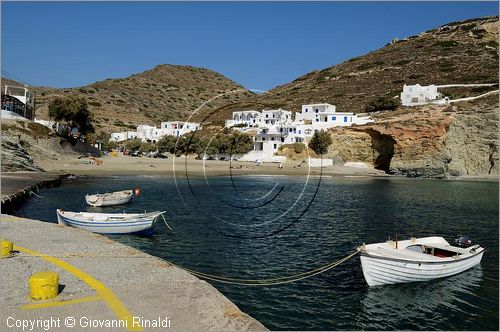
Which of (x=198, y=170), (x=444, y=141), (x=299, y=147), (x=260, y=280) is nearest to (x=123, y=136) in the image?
(x=198, y=170)

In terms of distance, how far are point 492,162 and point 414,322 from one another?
9104 centimetres

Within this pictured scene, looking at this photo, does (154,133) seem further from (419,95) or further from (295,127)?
(419,95)

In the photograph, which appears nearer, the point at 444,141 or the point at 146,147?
the point at 444,141

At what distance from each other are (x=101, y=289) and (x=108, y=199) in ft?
105

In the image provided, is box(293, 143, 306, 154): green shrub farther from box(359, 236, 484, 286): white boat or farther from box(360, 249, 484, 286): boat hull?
box(360, 249, 484, 286): boat hull

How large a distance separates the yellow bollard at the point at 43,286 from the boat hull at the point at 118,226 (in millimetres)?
16723

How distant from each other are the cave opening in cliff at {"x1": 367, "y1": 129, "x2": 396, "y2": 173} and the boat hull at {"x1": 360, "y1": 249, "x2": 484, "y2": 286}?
271 feet

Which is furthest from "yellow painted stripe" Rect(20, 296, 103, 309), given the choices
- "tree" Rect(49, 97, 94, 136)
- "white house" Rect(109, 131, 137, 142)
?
"white house" Rect(109, 131, 137, 142)

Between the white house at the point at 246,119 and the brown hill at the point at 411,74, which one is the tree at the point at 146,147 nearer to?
the white house at the point at 246,119

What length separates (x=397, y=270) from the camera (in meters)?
19.2

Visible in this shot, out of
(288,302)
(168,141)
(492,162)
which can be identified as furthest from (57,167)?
(492,162)

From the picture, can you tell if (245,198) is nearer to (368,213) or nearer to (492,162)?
(368,213)

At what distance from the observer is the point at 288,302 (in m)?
17.2

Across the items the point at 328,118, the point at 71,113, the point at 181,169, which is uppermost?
the point at 328,118
